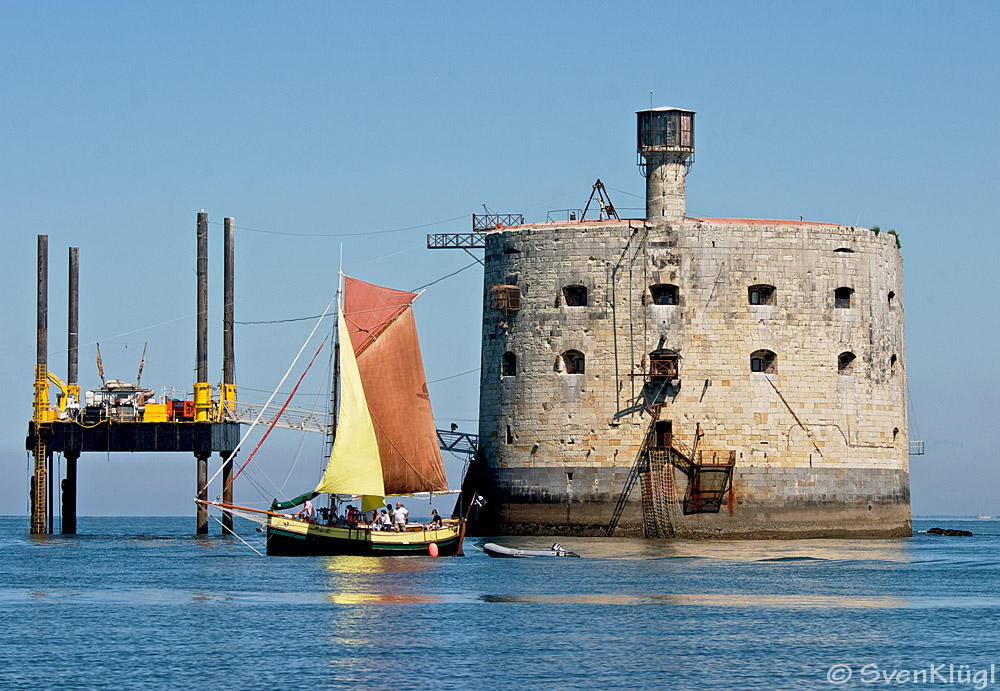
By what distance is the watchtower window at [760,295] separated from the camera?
61656mm

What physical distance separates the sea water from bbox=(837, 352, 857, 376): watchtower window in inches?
306

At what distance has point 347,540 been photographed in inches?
2117

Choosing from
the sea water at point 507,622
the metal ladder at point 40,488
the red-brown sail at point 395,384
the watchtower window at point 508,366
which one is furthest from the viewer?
the metal ladder at point 40,488

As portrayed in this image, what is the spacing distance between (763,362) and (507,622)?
86.2 feet

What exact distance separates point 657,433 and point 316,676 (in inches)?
1265

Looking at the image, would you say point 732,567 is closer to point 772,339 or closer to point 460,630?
point 772,339

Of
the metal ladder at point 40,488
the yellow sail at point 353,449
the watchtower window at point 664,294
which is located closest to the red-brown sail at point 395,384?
the yellow sail at point 353,449

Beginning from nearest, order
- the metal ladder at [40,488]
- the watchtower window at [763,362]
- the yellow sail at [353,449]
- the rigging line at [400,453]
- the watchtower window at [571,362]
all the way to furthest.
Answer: the yellow sail at [353,449]
the rigging line at [400,453]
the watchtower window at [763,362]
the watchtower window at [571,362]
the metal ladder at [40,488]

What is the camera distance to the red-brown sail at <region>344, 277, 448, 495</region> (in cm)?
5672

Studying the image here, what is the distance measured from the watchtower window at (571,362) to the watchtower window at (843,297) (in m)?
9.16

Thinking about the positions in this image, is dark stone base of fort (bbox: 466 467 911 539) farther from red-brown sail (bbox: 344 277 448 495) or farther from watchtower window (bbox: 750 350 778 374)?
red-brown sail (bbox: 344 277 448 495)

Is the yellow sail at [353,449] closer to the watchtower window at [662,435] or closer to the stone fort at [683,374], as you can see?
the stone fort at [683,374]

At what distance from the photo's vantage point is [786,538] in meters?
61.4

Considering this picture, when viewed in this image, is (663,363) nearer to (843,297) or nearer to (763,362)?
(763,362)
